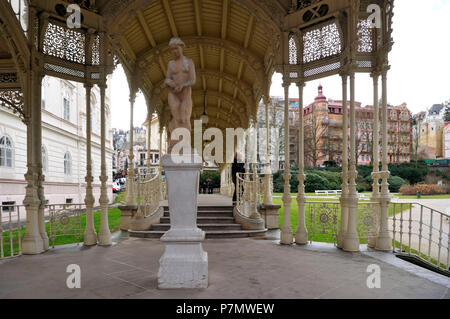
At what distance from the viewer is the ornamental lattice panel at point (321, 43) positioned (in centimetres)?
646

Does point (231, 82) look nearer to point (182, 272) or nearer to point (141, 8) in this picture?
point (141, 8)

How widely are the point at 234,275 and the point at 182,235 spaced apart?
1090mm

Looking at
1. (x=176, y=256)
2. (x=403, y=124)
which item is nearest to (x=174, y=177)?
(x=176, y=256)

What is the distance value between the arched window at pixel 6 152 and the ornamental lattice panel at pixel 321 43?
13.0 metres

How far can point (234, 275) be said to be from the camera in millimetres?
4328

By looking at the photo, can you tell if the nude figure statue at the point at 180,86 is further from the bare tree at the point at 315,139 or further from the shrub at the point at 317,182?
the bare tree at the point at 315,139

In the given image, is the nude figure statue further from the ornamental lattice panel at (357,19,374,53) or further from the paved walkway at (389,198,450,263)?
the ornamental lattice panel at (357,19,374,53)

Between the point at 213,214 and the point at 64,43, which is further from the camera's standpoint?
the point at 213,214

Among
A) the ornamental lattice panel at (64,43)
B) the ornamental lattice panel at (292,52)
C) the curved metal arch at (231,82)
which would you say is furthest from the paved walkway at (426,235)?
the ornamental lattice panel at (64,43)

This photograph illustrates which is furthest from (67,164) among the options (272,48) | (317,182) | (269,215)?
(317,182)

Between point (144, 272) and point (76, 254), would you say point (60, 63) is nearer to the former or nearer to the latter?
point (76, 254)

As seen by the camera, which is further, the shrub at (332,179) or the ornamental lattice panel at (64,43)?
the shrub at (332,179)

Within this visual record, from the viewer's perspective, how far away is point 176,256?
3945 millimetres
